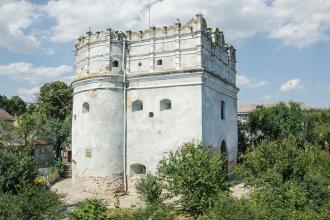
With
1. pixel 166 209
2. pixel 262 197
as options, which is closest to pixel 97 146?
pixel 166 209

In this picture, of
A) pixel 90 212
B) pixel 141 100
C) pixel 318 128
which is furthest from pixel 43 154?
pixel 318 128

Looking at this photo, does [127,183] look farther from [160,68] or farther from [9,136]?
[9,136]

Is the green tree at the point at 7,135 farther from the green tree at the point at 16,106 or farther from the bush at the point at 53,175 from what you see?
the green tree at the point at 16,106

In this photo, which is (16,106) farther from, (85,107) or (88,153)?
(88,153)

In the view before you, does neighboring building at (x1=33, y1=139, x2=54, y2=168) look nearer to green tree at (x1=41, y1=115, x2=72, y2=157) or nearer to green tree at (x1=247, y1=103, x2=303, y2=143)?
green tree at (x1=41, y1=115, x2=72, y2=157)

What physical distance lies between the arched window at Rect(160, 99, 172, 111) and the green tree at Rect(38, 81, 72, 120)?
24.9 m

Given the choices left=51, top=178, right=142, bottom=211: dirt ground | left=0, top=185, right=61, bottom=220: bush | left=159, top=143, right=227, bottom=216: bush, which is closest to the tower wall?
left=51, top=178, right=142, bottom=211: dirt ground

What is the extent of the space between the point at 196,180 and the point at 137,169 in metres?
7.59

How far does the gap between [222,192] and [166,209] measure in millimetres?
2709

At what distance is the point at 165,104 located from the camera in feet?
76.9

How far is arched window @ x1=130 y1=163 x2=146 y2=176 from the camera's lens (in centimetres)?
2381

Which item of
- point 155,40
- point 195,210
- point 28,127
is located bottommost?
point 195,210

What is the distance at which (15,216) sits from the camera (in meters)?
13.4

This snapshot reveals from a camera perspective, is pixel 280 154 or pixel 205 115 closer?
pixel 280 154
